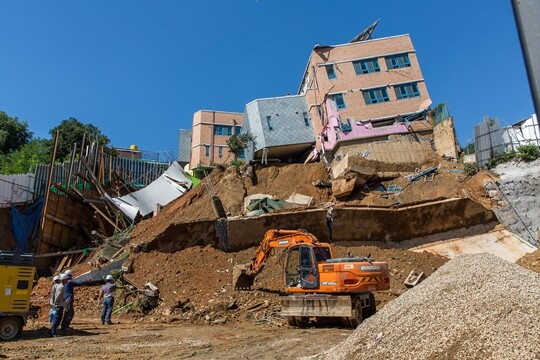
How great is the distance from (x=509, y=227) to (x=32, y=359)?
18.9 m

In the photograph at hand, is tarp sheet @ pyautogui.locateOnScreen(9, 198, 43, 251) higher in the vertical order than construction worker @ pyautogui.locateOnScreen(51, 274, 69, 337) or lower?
higher

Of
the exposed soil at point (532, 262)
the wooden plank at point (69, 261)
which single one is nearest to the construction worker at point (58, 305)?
the wooden plank at point (69, 261)

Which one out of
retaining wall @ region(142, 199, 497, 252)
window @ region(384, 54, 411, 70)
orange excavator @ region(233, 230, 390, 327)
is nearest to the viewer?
orange excavator @ region(233, 230, 390, 327)

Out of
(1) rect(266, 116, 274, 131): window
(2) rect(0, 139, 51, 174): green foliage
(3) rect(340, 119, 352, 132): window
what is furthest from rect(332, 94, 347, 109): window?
(2) rect(0, 139, 51, 174): green foliage

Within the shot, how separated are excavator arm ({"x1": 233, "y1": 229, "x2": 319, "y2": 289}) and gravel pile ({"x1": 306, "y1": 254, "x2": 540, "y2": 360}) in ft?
17.8

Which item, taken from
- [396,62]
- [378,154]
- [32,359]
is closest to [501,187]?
[378,154]

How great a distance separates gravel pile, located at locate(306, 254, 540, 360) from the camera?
483 cm

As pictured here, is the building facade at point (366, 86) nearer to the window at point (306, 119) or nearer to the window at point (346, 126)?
the window at point (346, 126)

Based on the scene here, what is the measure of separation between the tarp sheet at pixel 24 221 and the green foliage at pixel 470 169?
21677 millimetres

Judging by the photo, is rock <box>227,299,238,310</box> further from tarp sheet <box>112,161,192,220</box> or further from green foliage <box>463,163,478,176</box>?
green foliage <box>463,163,478,176</box>

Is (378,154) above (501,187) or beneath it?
above

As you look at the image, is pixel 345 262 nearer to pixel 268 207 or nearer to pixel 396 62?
pixel 268 207

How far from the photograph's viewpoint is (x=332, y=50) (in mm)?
33406

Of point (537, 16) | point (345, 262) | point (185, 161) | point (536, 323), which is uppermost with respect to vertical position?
point (185, 161)
